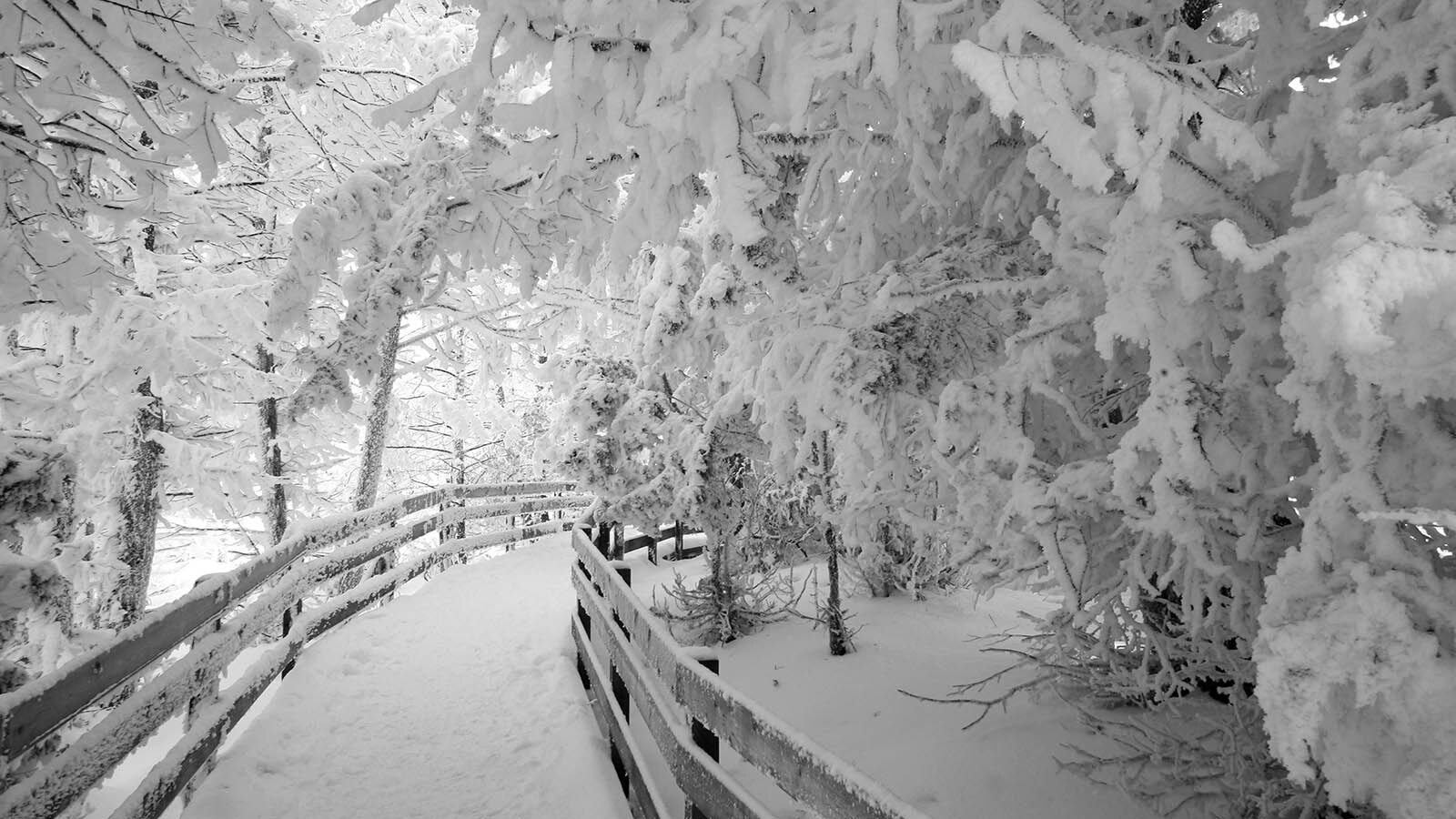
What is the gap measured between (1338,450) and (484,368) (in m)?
17.1

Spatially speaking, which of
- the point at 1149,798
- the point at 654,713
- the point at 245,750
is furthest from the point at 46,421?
the point at 1149,798

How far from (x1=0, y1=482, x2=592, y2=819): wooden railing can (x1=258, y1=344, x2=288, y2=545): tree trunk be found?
6.22 m

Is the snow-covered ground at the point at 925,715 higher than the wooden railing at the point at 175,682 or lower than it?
lower

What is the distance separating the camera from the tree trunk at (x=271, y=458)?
12680mm

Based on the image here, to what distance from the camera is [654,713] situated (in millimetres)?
3883

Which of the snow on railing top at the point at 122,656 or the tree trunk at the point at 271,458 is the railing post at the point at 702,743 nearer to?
the snow on railing top at the point at 122,656

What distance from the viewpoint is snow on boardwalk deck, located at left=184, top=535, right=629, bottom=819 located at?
437 cm

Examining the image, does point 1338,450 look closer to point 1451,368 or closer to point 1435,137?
point 1451,368

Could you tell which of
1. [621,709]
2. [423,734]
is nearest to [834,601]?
[621,709]

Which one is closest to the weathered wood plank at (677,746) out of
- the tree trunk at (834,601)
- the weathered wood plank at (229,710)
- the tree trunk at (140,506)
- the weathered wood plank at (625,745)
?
the weathered wood plank at (625,745)

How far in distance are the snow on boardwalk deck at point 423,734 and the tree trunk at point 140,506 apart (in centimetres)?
487

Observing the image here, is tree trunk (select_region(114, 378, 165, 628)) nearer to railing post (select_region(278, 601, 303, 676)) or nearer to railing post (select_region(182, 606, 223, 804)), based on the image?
railing post (select_region(278, 601, 303, 676))

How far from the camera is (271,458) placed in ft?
42.2

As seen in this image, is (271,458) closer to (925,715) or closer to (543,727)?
(543,727)
